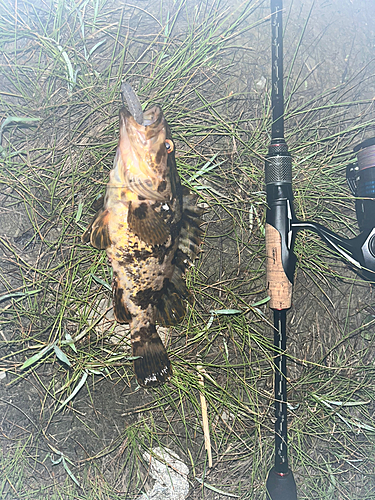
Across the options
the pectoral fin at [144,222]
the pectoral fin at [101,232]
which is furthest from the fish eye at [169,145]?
the pectoral fin at [101,232]

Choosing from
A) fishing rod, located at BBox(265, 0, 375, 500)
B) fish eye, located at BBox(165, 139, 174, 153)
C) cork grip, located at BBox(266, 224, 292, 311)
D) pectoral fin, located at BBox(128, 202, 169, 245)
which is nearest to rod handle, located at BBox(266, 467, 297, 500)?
fishing rod, located at BBox(265, 0, 375, 500)

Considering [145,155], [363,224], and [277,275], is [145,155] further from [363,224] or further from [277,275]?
[363,224]

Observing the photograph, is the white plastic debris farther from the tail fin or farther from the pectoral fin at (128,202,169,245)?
the pectoral fin at (128,202,169,245)

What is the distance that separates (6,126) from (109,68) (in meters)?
0.62

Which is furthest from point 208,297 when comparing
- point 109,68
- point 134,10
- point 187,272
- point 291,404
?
point 134,10

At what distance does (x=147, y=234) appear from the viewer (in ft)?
4.80

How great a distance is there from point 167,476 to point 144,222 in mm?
1429

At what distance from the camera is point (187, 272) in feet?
5.74

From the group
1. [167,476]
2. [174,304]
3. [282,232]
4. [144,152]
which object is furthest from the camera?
[167,476]

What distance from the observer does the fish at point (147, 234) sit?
4.72ft

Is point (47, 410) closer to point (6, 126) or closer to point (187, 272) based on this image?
point (187, 272)

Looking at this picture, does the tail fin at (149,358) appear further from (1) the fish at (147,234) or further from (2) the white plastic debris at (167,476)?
(2) the white plastic debris at (167,476)

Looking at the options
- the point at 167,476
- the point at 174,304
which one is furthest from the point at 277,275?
the point at 167,476

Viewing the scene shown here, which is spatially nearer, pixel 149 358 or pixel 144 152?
pixel 144 152
